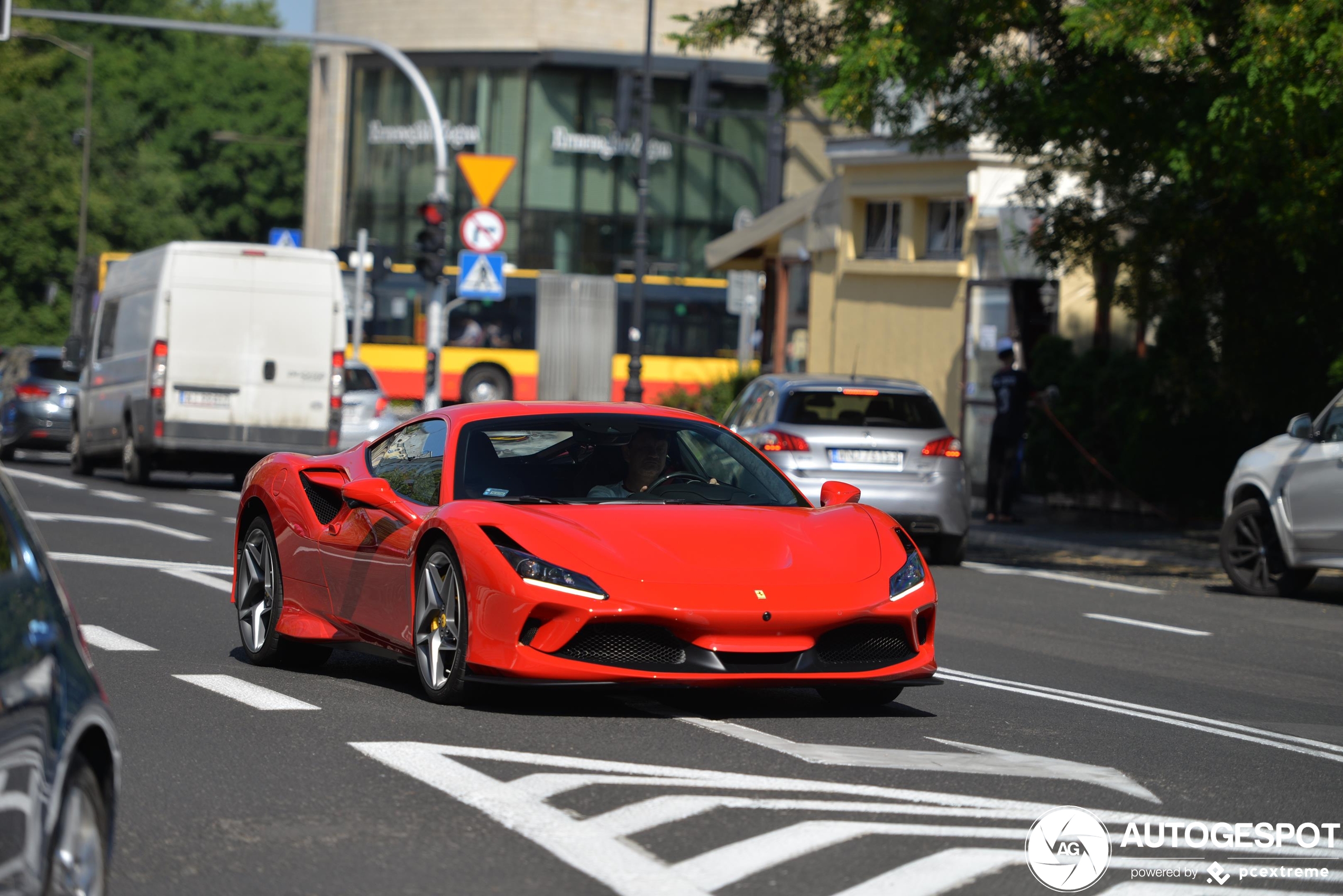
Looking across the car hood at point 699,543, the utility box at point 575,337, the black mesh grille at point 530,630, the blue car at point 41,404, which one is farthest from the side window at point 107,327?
the utility box at point 575,337

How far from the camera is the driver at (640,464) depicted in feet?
28.6

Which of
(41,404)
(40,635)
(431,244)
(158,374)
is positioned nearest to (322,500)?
(40,635)

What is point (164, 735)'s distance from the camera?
287 inches

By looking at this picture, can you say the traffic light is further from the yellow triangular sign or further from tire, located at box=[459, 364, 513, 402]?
tire, located at box=[459, 364, 513, 402]

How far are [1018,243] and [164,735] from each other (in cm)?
1409

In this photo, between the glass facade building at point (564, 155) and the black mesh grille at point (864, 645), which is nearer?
the black mesh grille at point (864, 645)

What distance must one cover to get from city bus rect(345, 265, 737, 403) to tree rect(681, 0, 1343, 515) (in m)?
27.4

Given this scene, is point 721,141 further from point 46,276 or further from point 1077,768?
point 1077,768

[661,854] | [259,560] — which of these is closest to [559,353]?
[259,560]

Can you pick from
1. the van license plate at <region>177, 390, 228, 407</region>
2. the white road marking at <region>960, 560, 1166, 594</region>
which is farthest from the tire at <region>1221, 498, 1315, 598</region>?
the van license plate at <region>177, 390, 228, 407</region>

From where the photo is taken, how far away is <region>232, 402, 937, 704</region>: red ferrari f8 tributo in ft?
25.0

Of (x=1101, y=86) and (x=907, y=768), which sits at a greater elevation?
(x=1101, y=86)

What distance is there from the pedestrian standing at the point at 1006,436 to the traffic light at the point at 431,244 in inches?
323

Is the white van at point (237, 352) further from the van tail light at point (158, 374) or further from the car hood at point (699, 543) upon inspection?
the car hood at point (699, 543)
